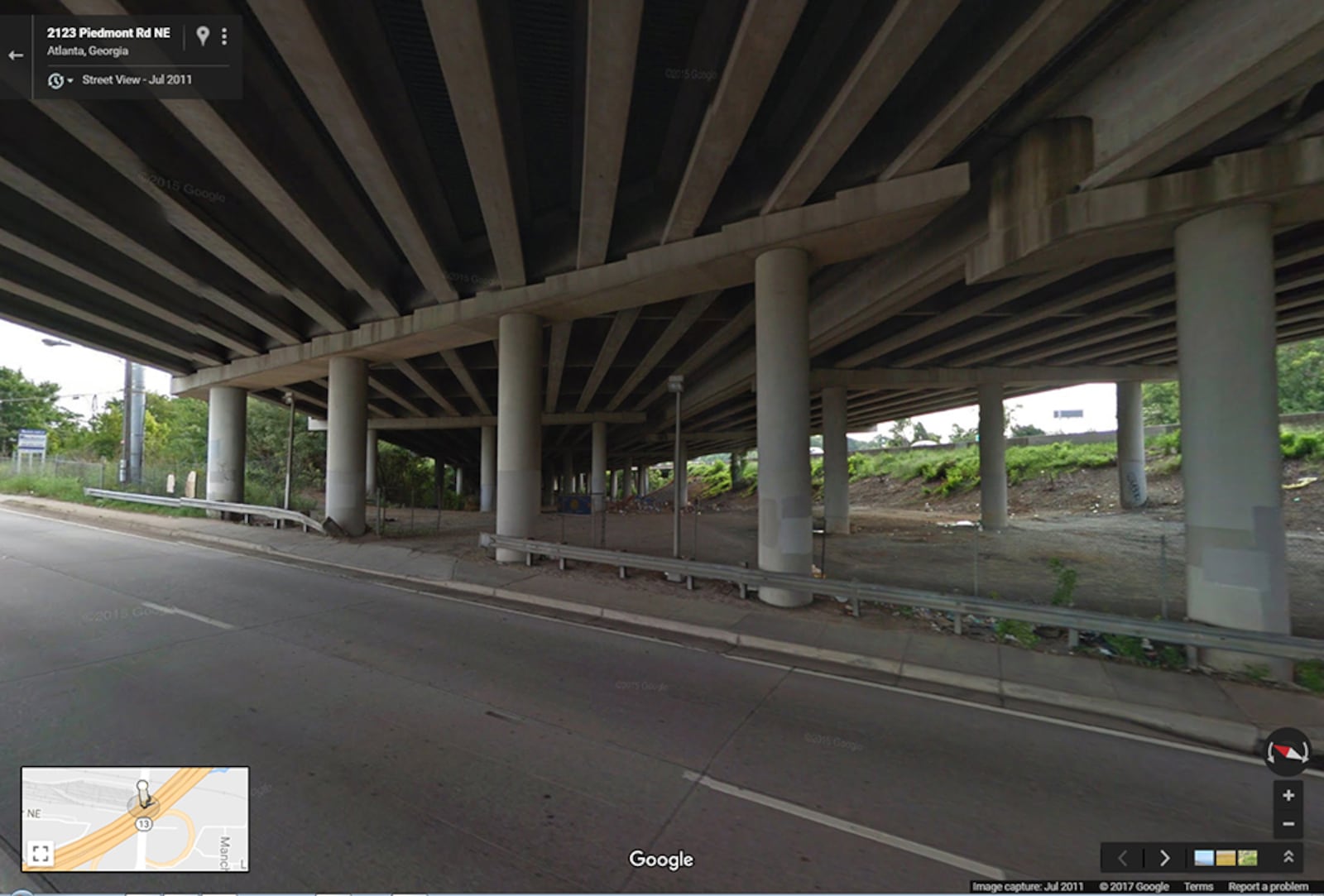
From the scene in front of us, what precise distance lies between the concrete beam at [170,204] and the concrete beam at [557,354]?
6166mm

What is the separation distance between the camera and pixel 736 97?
6.46 meters

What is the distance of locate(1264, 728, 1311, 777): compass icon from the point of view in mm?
4113

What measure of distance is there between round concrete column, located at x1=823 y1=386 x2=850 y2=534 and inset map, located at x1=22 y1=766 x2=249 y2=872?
19.8 metres

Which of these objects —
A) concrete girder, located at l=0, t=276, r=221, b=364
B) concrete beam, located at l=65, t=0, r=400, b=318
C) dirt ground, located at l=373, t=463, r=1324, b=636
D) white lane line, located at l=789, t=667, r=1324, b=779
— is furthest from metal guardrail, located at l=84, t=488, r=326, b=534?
white lane line, located at l=789, t=667, r=1324, b=779

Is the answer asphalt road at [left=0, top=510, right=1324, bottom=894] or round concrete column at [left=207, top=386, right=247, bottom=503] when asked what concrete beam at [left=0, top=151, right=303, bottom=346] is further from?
round concrete column at [left=207, top=386, right=247, bottom=503]

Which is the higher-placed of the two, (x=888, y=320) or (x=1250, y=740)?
(x=888, y=320)

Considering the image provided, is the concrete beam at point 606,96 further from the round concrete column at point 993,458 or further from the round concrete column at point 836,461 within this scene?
the round concrete column at point 993,458

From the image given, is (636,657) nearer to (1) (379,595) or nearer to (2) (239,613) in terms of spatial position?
(1) (379,595)

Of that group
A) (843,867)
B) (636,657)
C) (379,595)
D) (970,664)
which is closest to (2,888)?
(843,867)

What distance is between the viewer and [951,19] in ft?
20.4

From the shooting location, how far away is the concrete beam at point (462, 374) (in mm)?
18408

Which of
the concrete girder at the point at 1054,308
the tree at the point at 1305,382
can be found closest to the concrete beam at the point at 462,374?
the concrete girder at the point at 1054,308

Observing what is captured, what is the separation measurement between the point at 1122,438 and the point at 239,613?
3481 centimetres

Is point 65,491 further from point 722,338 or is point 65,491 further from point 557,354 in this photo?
point 722,338
